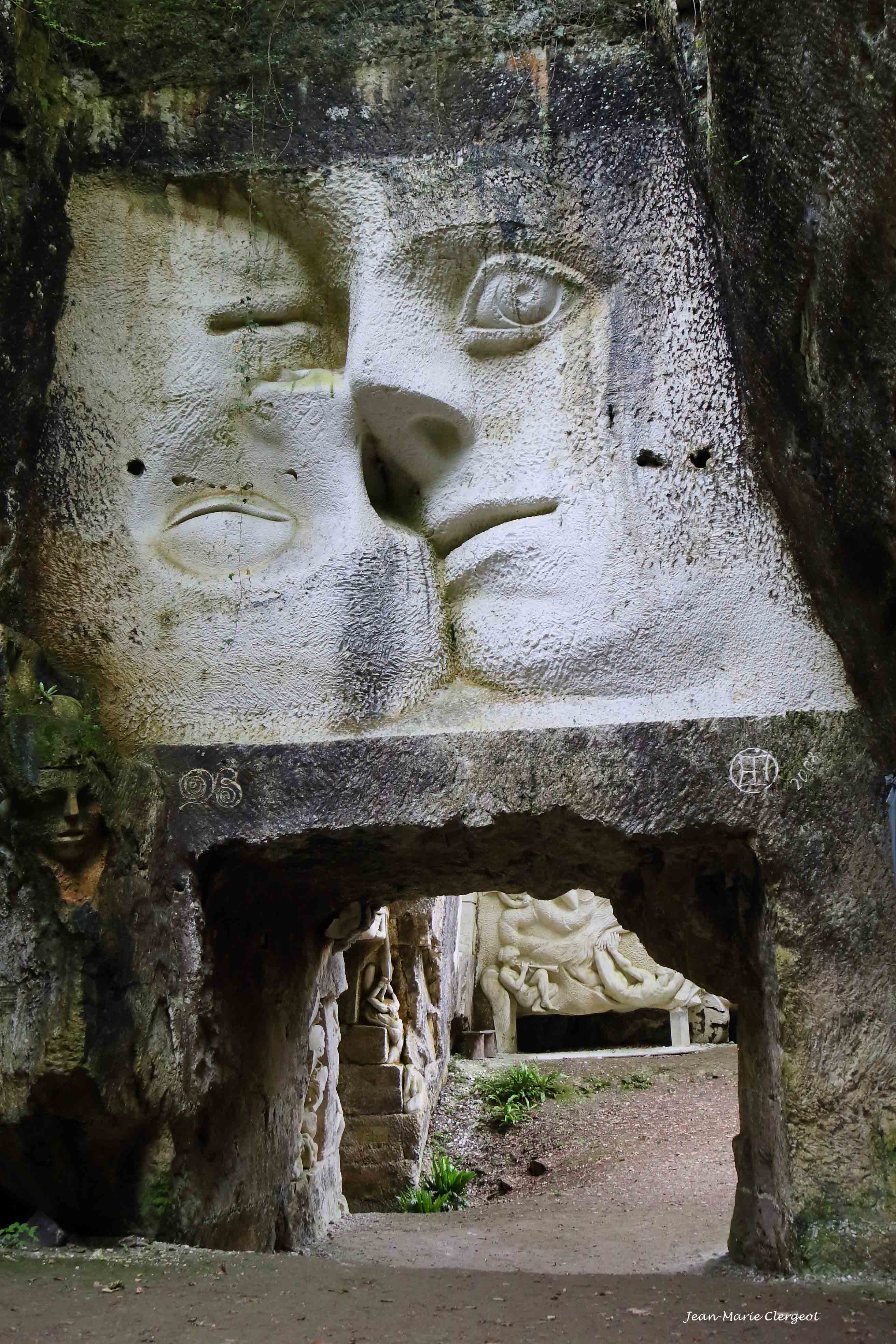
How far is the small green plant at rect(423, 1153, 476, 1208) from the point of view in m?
6.88

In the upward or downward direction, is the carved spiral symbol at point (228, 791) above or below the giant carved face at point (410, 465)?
below

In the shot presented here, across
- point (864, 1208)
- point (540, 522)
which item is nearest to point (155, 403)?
point (540, 522)

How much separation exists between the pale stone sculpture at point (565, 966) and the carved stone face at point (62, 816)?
6.18 metres

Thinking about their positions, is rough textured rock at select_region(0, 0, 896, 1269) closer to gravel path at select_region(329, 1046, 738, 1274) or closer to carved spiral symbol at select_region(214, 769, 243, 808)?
carved spiral symbol at select_region(214, 769, 243, 808)

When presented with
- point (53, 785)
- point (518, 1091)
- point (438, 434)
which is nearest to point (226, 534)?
point (438, 434)

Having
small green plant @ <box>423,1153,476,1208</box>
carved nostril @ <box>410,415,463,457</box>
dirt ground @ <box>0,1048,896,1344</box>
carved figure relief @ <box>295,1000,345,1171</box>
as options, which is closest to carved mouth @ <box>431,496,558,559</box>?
carved nostril @ <box>410,415,463,457</box>

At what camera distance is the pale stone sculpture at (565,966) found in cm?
905

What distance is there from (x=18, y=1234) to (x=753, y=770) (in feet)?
7.91

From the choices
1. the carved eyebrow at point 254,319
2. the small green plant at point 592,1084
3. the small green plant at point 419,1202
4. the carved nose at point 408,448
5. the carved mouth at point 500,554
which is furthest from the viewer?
the small green plant at point 592,1084

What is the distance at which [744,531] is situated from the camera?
12.1 ft

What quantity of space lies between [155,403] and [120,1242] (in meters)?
2.48

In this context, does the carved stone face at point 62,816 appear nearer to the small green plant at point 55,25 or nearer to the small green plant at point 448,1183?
the small green plant at point 55,25

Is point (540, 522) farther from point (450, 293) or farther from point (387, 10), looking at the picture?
point (387, 10)

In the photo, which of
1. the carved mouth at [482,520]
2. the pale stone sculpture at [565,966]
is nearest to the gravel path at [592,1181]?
the pale stone sculpture at [565,966]
